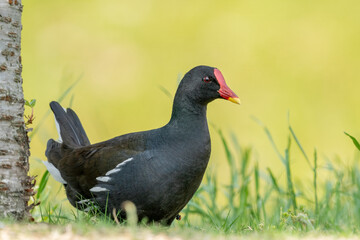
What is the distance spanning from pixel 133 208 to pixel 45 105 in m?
5.36

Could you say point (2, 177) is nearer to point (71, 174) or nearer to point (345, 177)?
point (71, 174)

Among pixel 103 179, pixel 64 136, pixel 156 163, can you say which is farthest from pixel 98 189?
pixel 64 136

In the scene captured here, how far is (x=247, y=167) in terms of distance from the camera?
527cm

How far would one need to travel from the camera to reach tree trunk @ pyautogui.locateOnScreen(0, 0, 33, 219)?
332 centimetres

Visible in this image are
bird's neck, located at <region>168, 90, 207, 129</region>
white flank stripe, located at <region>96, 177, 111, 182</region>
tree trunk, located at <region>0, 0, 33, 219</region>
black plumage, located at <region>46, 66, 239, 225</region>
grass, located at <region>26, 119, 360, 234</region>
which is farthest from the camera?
grass, located at <region>26, 119, 360, 234</region>

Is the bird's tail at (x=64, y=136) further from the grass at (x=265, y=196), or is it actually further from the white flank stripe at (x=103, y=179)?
the white flank stripe at (x=103, y=179)

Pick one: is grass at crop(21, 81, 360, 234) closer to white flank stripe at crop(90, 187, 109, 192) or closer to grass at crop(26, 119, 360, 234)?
grass at crop(26, 119, 360, 234)

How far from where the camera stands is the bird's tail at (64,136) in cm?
461

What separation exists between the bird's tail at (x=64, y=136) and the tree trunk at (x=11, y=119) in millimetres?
1129

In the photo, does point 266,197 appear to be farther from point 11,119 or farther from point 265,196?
point 11,119

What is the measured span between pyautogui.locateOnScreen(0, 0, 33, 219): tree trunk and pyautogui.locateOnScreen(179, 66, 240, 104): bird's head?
1276mm

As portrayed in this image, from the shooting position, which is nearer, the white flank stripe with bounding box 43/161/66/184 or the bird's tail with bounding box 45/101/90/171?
the white flank stripe with bounding box 43/161/66/184

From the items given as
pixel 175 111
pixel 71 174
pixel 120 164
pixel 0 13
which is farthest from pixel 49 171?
pixel 0 13

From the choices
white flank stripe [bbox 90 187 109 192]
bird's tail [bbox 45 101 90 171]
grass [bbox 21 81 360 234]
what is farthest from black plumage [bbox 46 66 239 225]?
grass [bbox 21 81 360 234]
